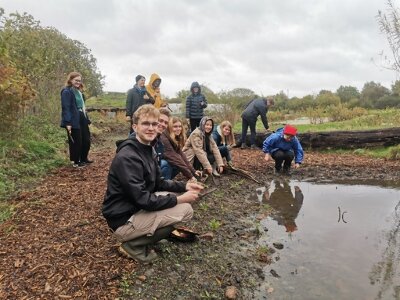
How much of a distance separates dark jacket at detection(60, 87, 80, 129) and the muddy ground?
1.13m

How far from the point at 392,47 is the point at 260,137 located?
14.9 feet

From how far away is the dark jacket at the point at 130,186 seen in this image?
10.6 feet

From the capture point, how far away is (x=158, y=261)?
3619 mm

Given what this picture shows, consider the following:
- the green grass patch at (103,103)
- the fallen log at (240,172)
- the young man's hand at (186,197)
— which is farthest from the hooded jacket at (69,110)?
the green grass patch at (103,103)

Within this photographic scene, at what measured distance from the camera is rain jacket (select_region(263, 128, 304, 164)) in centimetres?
784

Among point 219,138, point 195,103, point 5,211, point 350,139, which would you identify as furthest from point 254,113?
point 5,211

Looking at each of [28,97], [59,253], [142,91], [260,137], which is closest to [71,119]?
[28,97]

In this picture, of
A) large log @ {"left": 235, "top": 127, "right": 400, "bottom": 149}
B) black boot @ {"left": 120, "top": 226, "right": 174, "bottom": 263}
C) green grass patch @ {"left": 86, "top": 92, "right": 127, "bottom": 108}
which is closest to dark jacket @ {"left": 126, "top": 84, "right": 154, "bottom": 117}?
large log @ {"left": 235, "top": 127, "right": 400, "bottom": 149}

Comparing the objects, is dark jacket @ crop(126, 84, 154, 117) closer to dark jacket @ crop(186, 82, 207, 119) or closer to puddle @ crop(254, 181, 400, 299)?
dark jacket @ crop(186, 82, 207, 119)

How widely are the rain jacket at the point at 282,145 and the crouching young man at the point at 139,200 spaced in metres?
4.60

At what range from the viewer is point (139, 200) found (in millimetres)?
3242

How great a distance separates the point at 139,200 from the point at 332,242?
2.59 metres

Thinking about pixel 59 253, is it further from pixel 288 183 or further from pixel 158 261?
pixel 288 183

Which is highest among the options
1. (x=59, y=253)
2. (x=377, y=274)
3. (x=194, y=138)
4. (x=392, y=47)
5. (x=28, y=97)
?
(x=392, y=47)
